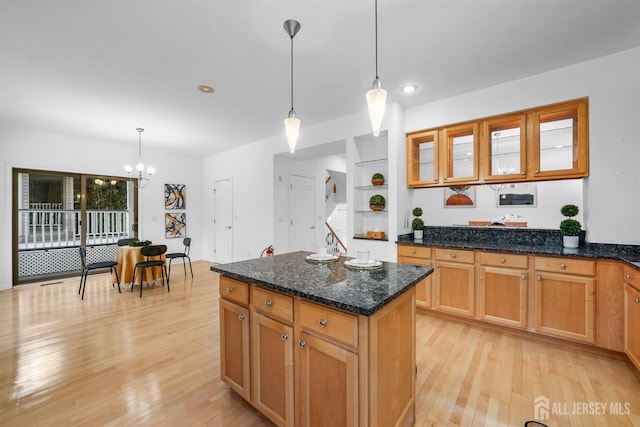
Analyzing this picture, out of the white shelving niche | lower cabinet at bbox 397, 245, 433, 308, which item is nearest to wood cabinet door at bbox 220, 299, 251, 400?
lower cabinet at bbox 397, 245, 433, 308

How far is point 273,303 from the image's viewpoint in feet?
4.95

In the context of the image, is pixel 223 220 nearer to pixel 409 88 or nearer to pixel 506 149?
pixel 409 88

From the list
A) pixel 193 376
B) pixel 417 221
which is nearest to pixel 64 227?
pixel 193 376

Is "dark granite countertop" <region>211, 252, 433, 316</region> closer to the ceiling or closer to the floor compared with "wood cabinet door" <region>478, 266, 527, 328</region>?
closer to the ceiling

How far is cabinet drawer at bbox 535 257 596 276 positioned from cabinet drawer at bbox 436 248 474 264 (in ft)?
1.85

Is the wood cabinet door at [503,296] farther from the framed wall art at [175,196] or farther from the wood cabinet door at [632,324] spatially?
the framed wall art at [175,196]

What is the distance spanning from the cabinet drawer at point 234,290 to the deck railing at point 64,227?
5.33 meters

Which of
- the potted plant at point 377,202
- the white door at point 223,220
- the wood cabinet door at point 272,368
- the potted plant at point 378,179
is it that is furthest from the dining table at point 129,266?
the potted plant at point 378,179

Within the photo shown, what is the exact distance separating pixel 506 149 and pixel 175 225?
6.60 meters

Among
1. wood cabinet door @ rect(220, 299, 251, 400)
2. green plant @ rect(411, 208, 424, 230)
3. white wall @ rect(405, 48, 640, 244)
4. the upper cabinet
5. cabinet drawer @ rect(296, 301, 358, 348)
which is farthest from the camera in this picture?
green plant @ rect(411, 208, 424, 230)

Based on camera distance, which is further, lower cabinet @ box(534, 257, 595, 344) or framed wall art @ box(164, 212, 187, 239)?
framed wall art @ box(164, 212, 187, 239)

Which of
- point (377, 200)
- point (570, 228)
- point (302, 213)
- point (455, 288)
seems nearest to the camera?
point (570, 228)

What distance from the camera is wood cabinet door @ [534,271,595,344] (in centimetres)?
236

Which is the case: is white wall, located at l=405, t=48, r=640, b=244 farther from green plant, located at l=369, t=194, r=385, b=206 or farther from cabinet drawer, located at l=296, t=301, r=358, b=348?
cabinet drawer, located at l=296, t=301, r=358, b=348
